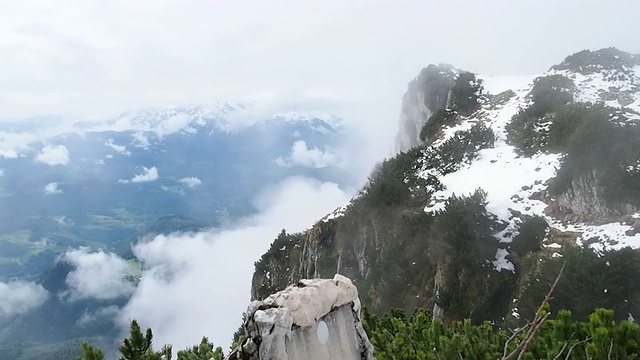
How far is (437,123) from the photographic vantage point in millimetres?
34656

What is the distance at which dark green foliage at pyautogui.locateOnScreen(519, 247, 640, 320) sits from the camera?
11445mm

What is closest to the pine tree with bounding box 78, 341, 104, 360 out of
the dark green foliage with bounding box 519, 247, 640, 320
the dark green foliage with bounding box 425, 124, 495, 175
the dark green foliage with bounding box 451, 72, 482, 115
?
the dark green foliage with bounding box 519, 247, 640, 320

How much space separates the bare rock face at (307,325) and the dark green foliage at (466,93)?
106 feet

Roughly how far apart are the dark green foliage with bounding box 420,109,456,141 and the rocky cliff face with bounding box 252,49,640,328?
0.73 m

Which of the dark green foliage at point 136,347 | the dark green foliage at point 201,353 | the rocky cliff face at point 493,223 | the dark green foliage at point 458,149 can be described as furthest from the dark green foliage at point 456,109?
the dark green foliage at point 136,347

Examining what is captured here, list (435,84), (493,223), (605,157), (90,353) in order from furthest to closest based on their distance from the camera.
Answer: (435,84) < (605,157) < (493,223) < (90,353)

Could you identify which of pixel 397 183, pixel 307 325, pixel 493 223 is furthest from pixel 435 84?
pixel 307 325

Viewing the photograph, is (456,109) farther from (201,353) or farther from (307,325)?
(307,325)

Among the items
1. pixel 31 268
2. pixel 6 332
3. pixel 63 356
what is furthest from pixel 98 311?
pixel 63 356

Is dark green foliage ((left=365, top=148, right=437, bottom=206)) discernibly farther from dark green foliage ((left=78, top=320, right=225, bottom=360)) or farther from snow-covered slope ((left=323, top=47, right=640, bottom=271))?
dark green foliage ((left=78, top=320, right=225, bottom=360))

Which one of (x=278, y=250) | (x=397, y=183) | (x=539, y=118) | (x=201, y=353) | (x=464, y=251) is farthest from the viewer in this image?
(x=278, y=250)

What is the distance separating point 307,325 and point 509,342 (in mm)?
2529

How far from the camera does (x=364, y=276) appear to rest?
2311 centimetres

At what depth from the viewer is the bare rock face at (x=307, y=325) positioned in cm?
400
